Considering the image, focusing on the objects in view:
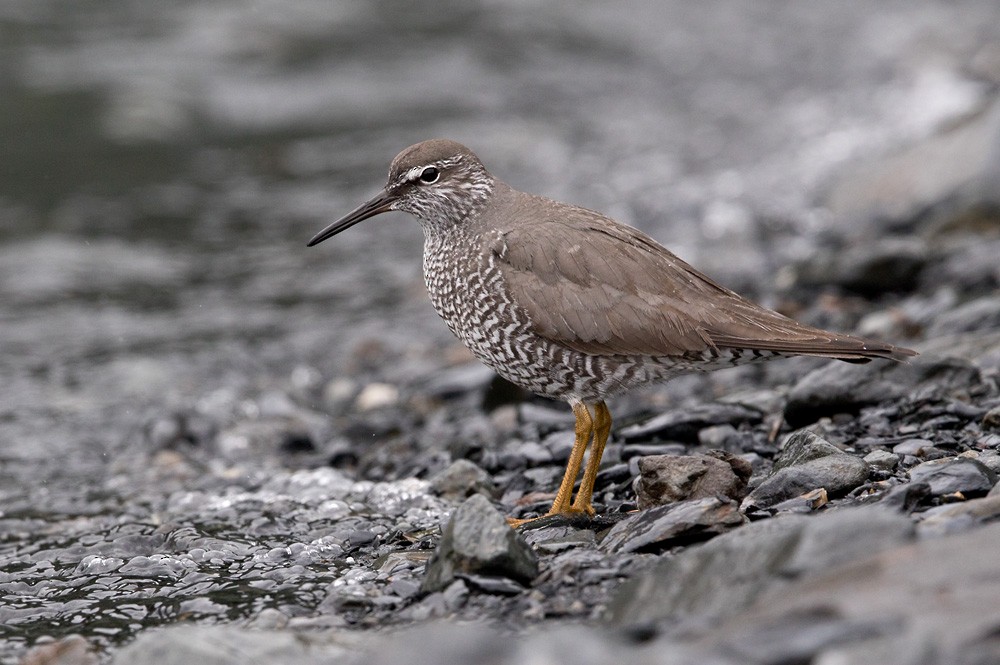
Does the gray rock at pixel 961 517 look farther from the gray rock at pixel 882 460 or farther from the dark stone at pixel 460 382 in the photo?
the dark stone at pixel 460 382

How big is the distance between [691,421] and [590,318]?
1.24m

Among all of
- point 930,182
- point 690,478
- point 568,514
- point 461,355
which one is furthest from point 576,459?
point 930,182

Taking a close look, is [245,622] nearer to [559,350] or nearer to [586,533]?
[586,533]

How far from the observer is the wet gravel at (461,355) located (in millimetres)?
4176

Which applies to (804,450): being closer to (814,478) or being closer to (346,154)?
(814,478)

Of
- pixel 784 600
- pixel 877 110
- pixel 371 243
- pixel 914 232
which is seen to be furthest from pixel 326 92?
pixel 784 600

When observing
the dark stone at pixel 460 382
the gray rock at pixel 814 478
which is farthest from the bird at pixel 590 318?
the dark stone at pixel 460 382

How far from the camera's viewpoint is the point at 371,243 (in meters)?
13.1

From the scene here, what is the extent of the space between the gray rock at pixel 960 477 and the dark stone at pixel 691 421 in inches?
68.6

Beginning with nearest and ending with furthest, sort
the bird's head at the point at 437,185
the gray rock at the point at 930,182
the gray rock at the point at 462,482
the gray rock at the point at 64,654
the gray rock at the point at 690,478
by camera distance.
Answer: the gray rock at the point at 64,654 → the gray rock at the point at 690,478 → the gray rock at the point at 462,482 → the bird's head at the point at 437,185 → the gray rock at the point at 930,182

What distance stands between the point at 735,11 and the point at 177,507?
1829 centimetres

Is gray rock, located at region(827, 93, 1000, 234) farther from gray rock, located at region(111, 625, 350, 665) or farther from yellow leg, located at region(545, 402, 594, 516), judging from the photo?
gray rock, located at region(111, 625, 350, 665)

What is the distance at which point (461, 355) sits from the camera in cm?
977

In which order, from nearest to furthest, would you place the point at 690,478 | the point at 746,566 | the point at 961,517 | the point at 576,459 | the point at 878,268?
the point at 746,566 < the point at 961,517 < the point at 690,478 < the point at 576,459 < the point at 878,268
